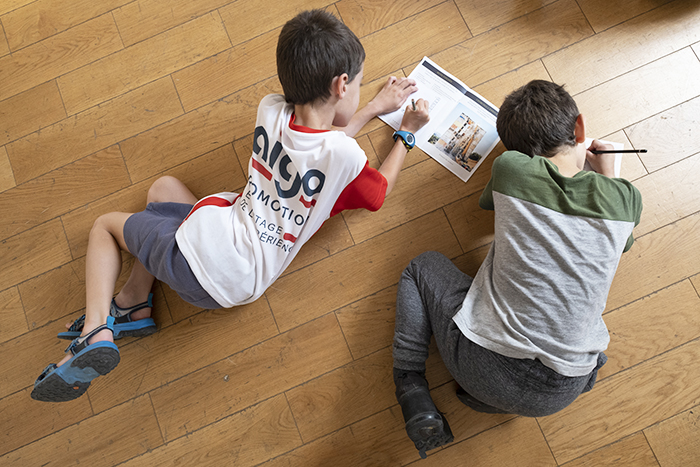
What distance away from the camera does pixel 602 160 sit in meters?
1.17

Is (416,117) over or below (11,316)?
over

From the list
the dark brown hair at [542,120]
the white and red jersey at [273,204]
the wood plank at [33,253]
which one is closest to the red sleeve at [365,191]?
the white and red jersey at [273,204]

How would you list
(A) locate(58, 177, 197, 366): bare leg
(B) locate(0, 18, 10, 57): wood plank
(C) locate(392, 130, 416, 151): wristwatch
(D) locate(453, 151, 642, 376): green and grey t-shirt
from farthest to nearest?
(B) locate(0, 18, 10, 57): wood plank < (C) locate(392, 130, 416, 151): wristwatch < (A) locate(58, 177, 197, 366): bare leg < (D) locate(453, 151, 642, 376): green and grey t-shirt

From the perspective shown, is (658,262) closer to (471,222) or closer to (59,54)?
(471,222)

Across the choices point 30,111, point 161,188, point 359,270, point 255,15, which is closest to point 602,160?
point 359,270

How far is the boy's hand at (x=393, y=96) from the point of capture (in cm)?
127

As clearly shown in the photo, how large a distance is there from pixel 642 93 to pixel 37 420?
2.03 metres

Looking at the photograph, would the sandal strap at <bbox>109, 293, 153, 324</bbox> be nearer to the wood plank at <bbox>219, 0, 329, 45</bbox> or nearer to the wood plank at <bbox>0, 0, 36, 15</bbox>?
the wood plank at <bbox>219, 0, 329, 45</bbox>

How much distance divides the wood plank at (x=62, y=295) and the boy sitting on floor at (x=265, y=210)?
4.7 inches

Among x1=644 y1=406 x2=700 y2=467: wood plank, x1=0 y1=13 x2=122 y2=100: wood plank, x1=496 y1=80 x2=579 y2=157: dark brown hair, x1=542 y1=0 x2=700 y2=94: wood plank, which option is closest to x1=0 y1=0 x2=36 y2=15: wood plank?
x1=0 y1=13 x2=122 y2=100: wood plank

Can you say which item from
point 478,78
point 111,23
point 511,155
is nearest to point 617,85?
point 478,78

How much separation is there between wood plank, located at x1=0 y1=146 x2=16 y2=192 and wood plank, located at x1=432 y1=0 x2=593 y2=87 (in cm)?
140

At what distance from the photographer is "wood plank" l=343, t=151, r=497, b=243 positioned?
129 centimetres

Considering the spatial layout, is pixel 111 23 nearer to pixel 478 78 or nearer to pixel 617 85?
pixel 478 78
